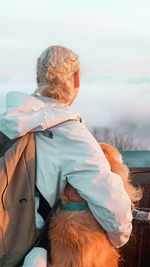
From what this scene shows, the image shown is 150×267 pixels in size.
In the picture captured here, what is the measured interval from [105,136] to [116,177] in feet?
18.2

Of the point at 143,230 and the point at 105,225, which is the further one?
the point at 143,230

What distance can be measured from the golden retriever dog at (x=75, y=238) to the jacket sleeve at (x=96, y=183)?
0.20 feet

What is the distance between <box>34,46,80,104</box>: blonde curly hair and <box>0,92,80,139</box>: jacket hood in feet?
0.26

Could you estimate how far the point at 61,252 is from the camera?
1705mm

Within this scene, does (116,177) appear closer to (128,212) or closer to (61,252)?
(128,212)

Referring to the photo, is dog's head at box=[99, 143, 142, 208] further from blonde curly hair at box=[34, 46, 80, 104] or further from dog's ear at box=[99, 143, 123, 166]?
blonde curly hair at box=[34, 46, 80, 104]

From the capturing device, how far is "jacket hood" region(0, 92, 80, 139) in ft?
5.38

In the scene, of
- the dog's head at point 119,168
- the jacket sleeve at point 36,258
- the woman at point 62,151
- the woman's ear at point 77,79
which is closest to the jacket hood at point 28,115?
the woman at point 62,151

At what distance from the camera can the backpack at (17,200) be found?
1.67 m

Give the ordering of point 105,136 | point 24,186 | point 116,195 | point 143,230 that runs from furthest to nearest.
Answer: point 105,136 < point 143,230 < point 24,186 < point 116,195

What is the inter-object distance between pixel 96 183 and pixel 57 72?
642 millimetres

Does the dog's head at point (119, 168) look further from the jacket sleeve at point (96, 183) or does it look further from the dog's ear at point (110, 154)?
the jacket sleeve at point (96, 183)

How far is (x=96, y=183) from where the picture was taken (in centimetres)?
158

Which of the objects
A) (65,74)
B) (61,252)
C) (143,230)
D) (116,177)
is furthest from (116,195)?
(143,230)
